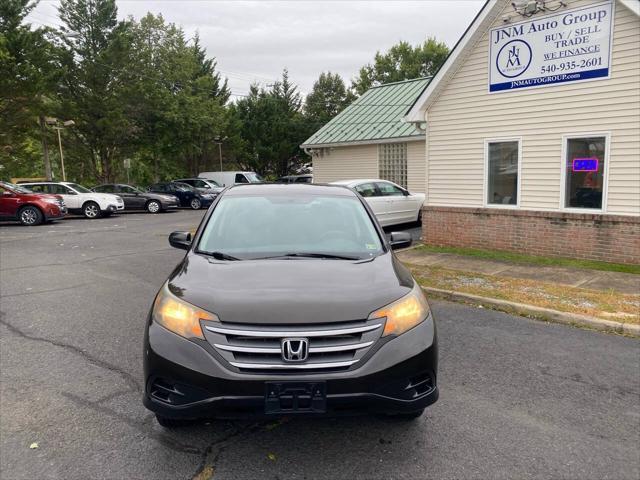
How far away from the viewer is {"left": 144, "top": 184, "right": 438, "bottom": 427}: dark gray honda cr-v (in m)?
2.62

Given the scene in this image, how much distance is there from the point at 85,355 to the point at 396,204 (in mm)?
10760

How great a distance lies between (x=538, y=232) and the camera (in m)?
9.68

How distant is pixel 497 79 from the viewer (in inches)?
393

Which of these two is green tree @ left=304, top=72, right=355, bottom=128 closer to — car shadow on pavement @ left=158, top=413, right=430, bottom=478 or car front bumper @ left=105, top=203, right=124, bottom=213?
car front bumper @ left=105, top=203, right=124, bottom=213

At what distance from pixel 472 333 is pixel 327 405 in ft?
10.4

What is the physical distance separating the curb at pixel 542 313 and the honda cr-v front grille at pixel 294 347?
4029mm

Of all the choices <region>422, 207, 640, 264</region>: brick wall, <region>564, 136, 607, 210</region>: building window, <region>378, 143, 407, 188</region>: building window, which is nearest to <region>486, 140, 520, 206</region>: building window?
<region>422, 207, 640, 264</region>: brick wall

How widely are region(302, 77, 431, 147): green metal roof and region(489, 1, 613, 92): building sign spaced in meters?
6.88

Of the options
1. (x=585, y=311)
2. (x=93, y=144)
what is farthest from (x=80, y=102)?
(x=585, y=311)

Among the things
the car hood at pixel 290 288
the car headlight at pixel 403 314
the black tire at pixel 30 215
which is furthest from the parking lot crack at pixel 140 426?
the black tire at pixel 30 215

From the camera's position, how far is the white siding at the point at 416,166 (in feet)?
55.8

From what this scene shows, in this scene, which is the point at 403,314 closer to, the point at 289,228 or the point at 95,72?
the point at 289,228

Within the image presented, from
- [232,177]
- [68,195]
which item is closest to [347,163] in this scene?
[68,195]

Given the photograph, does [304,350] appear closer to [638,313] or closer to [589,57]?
[638,313]
